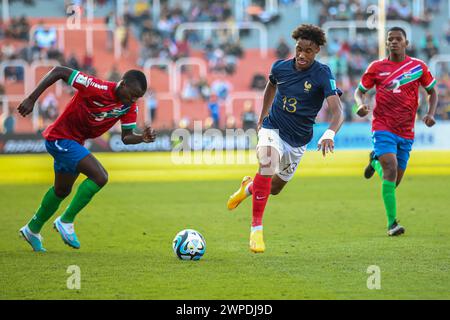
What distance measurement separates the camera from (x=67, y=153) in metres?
9.78

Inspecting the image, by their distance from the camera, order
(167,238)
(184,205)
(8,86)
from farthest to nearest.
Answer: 1. (8,86)
2. (184,205)
3. (167,238)

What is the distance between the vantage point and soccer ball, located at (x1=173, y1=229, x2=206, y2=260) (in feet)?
30.0

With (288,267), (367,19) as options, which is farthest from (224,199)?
(367,19)

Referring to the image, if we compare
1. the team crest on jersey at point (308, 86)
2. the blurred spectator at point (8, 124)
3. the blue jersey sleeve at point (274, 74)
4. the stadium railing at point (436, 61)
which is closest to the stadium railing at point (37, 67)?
the blurred spectator at point (8, 124)

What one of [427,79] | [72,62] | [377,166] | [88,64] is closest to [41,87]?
[377,166]

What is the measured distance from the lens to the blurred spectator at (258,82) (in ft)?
107

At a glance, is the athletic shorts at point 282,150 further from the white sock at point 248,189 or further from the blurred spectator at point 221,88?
the blurred spectator at point 221,88

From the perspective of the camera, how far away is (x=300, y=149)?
10.2m

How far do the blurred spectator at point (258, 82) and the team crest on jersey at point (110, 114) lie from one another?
2255cm

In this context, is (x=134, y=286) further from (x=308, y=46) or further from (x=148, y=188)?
(x=148, y=188)

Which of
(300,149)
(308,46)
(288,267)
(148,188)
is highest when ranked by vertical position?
(308,46)

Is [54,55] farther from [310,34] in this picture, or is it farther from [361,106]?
[310,34]

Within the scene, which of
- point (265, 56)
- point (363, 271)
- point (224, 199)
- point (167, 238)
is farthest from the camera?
point (265, 56)

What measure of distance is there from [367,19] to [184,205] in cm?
2224
